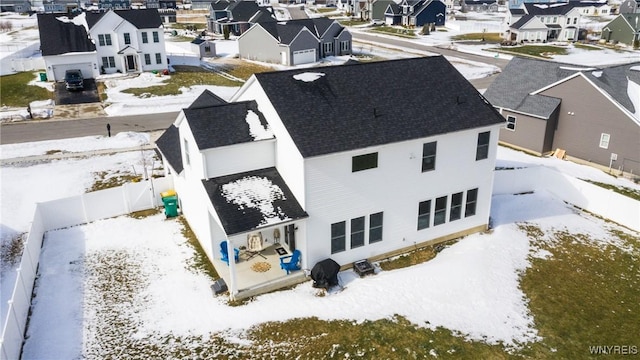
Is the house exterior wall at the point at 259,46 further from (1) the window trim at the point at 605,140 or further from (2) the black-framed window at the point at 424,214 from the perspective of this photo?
(2) the black-framed window at the point at 424,214

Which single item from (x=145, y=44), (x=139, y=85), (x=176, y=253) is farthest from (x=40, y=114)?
(x=176, y=253)

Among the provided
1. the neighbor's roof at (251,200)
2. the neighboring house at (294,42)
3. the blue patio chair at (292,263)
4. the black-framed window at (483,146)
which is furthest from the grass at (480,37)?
the blue patio chair at (292,263)

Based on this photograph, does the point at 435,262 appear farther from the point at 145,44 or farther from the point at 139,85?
the point at 145,44

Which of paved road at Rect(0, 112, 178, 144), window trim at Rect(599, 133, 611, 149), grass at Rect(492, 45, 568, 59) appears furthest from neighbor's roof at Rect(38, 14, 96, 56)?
grass at Rect(492, 45, 568, 59)

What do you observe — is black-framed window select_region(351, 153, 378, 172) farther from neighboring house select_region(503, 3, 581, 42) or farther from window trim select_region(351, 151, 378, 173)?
neighboring house select_region(503, 3, 581, 42)

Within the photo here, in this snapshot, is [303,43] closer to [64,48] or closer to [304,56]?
[304,56]

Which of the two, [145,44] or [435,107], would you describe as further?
[145,44]
